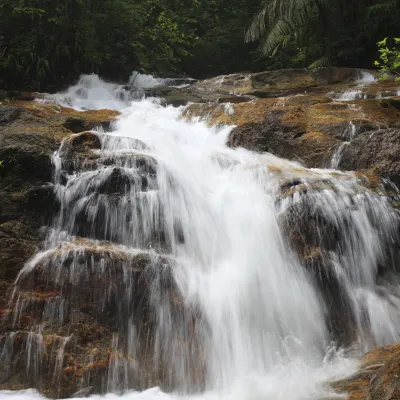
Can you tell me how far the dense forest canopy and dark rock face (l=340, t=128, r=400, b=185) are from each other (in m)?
6.90

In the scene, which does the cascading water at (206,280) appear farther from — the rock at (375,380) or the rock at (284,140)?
the rock at (284,140)

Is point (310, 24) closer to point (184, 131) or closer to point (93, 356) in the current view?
point (184, 131)

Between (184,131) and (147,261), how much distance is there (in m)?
4.81

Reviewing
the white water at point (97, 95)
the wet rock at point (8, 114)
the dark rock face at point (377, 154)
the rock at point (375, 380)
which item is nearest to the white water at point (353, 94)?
the dark rock face at point (377, 154)

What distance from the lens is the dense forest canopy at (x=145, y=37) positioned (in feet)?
34.8

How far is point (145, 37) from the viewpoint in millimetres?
13430

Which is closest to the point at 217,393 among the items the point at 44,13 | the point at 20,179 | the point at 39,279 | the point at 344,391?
the point at 344,391

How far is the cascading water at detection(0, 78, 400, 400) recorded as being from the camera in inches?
142

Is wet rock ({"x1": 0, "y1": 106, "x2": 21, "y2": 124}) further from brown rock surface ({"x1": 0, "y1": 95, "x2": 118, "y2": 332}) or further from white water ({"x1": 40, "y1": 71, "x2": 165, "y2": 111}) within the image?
white water ({"x1": 40, "y1": 71, "x2": 165, "y2": 111})

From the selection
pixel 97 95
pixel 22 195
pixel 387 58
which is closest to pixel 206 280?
pixel 22 195

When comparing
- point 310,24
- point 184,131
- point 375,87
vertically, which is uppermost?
point 310,24

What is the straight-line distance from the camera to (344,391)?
279 cm

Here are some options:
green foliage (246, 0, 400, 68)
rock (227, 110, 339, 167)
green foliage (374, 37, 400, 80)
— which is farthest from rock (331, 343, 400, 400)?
green foliage (246, 0, 400, 68)

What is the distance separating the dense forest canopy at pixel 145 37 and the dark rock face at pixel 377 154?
6.90 m
